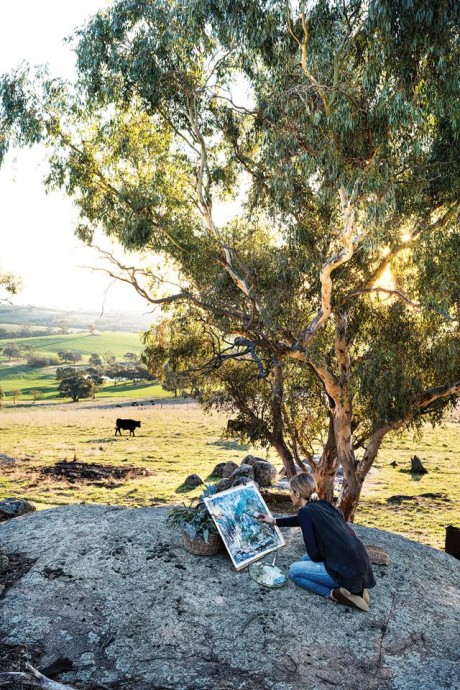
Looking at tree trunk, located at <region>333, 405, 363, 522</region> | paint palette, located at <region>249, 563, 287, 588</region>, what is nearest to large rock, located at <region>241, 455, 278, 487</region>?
tree trunk, located at <region>333, 405, 363, 522</region>

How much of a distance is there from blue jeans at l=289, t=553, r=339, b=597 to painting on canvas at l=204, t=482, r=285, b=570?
623 mm

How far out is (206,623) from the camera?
18.4 ft

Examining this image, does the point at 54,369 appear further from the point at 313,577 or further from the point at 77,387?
the point at 313,577

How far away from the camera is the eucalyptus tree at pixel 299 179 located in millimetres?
10094

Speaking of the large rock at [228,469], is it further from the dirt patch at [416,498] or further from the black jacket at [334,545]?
the black jacket at [334,545]

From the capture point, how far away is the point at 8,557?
6922 mm

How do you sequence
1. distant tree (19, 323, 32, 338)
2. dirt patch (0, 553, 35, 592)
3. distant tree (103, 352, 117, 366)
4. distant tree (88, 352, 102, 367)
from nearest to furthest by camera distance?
dirt patch (0, 553, 35, 592), distant tree (88, 352, 102, 367), distant tree (103, 352, 117, 366), distant tree (19, 323, 32, 338)

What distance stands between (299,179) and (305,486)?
869cm

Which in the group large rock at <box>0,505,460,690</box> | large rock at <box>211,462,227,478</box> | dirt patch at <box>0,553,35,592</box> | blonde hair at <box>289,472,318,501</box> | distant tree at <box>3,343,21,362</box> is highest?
blonde hair at <box>289,472,318,501</box>

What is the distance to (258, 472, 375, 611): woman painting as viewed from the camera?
559 cm

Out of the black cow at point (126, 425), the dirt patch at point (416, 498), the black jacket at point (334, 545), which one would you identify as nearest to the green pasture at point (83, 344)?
the black cow at point (126, 425)

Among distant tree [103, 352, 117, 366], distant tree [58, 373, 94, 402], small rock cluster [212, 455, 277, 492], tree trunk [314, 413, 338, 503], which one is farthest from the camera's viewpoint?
distant tree [103, 352, 117, 366]

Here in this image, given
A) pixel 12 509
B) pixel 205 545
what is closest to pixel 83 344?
pixel 12 509

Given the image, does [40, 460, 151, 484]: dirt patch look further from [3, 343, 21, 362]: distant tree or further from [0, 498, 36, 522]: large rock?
[3, 343, 21, 362]: distant tree
